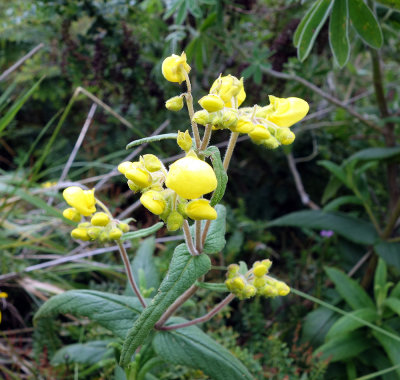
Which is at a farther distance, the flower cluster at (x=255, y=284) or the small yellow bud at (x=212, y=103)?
the flower cluster at (x=255, y=284)

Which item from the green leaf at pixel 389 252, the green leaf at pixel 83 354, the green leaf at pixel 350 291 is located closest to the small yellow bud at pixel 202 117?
the green leaf at pixel 83 354

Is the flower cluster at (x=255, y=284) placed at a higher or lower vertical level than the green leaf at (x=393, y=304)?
higher

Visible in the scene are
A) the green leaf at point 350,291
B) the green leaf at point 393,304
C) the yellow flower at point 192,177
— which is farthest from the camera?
the green leaf at point 350,291

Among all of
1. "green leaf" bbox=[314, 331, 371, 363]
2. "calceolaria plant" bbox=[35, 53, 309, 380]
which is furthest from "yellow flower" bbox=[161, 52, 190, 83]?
"green leaf" bbox=[314, 331, 371, 363]

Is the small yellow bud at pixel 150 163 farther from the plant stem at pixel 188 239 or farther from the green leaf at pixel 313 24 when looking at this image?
the green leaf at pixel 313 24

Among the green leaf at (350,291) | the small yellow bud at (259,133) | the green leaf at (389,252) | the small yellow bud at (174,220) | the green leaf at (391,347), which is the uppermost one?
the small yellow bud at (259,133)

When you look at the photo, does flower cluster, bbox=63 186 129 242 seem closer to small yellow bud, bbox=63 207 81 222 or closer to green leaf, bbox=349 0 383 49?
small yellow bud, bbox=63 207 81 222
